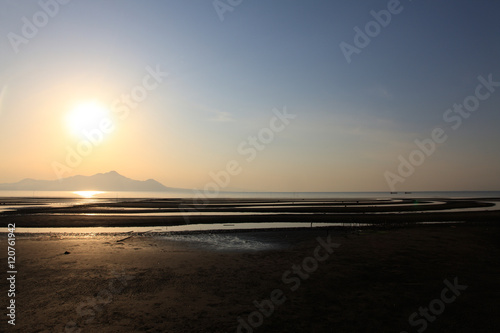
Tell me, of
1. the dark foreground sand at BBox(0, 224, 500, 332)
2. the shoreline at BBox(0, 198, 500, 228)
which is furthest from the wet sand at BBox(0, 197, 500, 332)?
the shoreline at BBox(0, 198, 500, 228)

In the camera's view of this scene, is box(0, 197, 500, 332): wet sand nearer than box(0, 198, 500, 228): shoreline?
Yes

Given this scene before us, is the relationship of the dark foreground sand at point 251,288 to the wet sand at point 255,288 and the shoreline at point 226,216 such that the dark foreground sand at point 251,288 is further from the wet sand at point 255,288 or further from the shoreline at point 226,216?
the shoreline at point 226,216

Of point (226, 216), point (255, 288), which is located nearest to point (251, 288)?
point (255, 288)

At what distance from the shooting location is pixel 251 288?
1171 centimetres

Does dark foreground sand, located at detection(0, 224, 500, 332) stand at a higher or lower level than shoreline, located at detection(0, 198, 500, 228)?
lower

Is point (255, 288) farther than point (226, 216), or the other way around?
point (226, 216)

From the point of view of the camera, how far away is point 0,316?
8852 mm

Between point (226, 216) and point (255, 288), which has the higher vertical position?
point (226, 216)

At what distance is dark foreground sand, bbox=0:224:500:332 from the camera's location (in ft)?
28.3

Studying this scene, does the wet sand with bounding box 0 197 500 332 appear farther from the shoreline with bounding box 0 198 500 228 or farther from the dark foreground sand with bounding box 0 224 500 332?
the shoreline with bounding box 0 198 500 228

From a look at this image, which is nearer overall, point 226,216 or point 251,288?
point 251,288

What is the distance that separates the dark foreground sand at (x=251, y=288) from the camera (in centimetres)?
862

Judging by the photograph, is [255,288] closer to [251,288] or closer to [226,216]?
[251,288]

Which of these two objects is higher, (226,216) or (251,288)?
(226,216)
